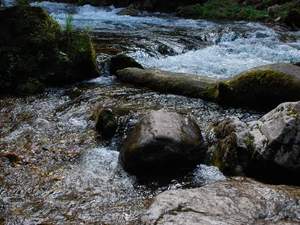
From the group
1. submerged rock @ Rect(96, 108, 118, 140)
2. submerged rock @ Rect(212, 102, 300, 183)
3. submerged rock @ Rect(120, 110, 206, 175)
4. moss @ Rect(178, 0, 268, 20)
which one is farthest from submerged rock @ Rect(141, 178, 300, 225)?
moss @ Rect(178, 0, 268, 20)

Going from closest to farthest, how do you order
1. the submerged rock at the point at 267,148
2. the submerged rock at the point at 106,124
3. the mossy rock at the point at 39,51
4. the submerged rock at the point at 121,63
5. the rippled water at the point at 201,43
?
the submerged rock at the point at 267,148 → the submerged rock at the point at 106,124 → the mossy rock at the point at 39,51 → the submerged rock at the point at 121,63 → the rippled water at the point at 201,43

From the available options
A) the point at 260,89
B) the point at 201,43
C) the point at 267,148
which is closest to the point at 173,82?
the point at 260,89

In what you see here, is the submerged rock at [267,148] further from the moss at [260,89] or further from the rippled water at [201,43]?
the rippled water at [201,43]

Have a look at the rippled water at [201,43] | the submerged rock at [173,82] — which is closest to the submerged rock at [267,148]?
the submerged rock at [173,82]

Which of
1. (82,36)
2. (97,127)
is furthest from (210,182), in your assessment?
(82,36)

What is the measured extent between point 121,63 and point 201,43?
178 inches

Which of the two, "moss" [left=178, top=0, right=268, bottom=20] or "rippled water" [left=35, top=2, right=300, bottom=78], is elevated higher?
"moss" [left=178, top=0, right=268, bottom=20]

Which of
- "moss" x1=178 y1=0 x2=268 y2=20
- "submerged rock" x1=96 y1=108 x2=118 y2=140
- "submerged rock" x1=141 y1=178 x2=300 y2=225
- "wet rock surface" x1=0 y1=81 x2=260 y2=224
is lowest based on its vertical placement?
"wet rock surface" x1=0 y1=81 x2=260 y2=224

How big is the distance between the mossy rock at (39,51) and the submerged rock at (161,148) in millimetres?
4054

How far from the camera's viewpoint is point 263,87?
7660 mm

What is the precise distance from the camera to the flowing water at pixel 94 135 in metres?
5.14

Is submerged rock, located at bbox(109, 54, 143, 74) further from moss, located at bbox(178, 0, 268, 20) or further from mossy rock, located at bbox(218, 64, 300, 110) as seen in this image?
moss, located at bbox(178, 0, 268, 20)

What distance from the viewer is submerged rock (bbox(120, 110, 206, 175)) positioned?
19.1 ft

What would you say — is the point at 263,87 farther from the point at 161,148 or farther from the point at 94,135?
the point at 94,135
